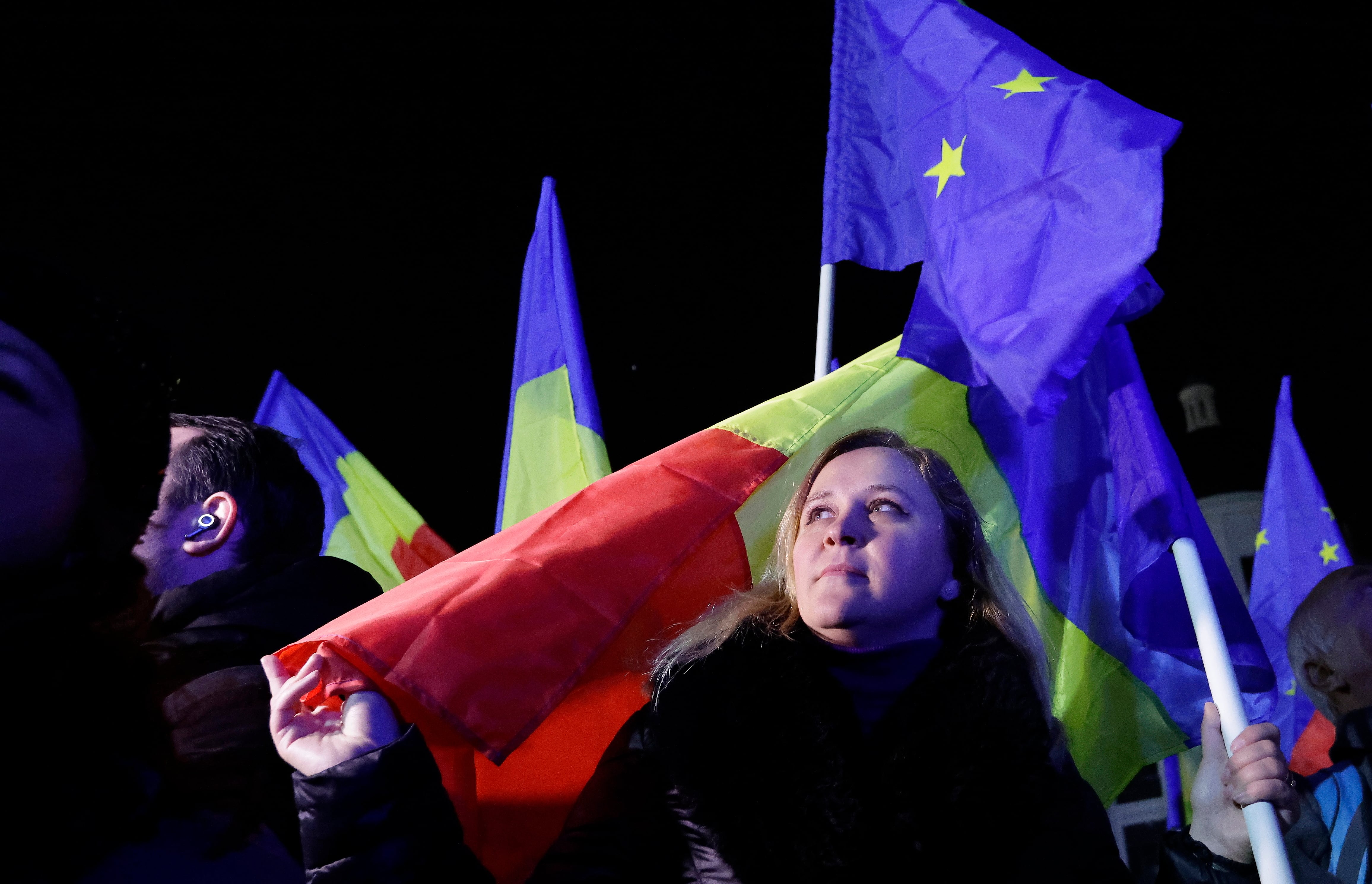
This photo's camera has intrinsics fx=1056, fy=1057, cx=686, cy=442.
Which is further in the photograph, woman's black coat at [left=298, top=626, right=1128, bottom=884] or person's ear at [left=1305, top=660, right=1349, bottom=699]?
person's ear at [left=1305, top=660, right=1349, bottom=699]

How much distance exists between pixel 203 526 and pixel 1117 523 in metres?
2.08

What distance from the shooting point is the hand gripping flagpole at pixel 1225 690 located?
1809 millimetres

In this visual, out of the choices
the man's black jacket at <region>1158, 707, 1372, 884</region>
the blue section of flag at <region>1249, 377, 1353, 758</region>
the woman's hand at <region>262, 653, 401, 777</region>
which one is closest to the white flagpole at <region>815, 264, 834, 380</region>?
the man's black jacket at <region>1158, 707, 1372, 884</region>

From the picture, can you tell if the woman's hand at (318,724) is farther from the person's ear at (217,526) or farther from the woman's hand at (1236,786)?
the woman's hand at (1236,786)

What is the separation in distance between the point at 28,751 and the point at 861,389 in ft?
6.54

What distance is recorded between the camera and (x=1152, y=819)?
34.8 ft

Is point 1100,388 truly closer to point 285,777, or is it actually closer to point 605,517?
point 605,517

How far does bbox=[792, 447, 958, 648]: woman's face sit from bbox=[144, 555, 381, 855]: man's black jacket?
34.3 inches

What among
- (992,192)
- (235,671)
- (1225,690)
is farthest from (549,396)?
(1225,690)

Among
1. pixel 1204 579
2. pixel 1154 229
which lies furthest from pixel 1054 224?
pixel 1204 579

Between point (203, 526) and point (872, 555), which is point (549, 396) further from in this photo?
point (872, 555)

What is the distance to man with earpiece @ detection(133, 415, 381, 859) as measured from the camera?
1.38 metres

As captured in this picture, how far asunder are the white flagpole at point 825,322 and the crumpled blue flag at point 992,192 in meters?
0.09

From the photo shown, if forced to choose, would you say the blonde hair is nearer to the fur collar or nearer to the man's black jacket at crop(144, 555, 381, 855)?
the fur collar
